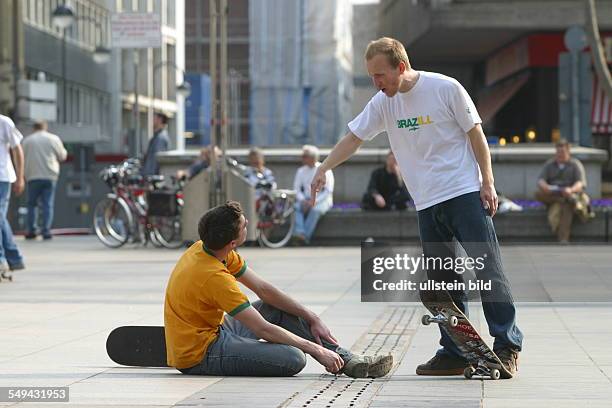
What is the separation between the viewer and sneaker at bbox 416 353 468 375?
7770mm

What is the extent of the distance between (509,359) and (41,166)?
1635 centimetres

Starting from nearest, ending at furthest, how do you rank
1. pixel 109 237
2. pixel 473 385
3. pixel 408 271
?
pixel 473 385
pixel 408 271
pixel 109 237

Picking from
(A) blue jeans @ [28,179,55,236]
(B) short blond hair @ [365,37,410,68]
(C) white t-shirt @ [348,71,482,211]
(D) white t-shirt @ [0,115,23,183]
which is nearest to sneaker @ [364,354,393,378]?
(C) white t-shirt @ [348,71,482,211]

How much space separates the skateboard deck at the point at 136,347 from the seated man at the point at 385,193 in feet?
44.0

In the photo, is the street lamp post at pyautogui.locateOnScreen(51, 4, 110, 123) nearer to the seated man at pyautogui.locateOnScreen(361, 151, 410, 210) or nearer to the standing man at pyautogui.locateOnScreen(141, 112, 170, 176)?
the standing man at pyautogui.locateOnScreen(141, 112, 170, 176)

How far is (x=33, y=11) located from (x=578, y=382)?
5019 cm

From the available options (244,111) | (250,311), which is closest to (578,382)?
(250,311)

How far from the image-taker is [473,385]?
7391mm

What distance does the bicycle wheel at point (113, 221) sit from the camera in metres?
21.4

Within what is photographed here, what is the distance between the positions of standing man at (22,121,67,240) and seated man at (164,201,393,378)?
15692 mm

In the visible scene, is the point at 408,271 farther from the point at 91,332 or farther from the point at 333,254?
the point at 333,254

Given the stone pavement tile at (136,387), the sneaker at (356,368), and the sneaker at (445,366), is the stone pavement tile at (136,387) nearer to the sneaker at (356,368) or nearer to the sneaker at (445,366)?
the sneaker at (356,368)

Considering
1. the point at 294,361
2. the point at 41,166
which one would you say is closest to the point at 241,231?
the point at 294,361

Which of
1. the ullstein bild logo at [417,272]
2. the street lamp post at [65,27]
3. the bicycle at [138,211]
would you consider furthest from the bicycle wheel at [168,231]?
the street lamp post at [65,27]
